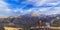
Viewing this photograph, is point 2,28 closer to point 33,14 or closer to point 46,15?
point 33,14

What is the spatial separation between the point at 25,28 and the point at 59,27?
0.36m

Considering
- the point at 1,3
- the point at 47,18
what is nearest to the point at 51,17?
the point at 47,18

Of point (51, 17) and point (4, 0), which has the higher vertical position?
point (4, 0)

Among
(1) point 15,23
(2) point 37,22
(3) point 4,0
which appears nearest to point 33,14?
(2) point 37,22

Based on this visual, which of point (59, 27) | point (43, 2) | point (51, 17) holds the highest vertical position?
point (43, 2)

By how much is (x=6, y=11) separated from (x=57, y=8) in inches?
21.5

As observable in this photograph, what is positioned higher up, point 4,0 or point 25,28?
point 4,0

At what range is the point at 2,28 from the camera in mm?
1512

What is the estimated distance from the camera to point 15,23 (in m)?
1.52

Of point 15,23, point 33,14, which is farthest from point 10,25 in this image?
point 33,14

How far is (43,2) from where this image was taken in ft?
5.02

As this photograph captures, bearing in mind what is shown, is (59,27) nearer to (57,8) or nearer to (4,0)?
(57,8)

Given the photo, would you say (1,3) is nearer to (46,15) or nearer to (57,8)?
(46,15)

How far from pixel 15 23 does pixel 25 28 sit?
120 millimetres
